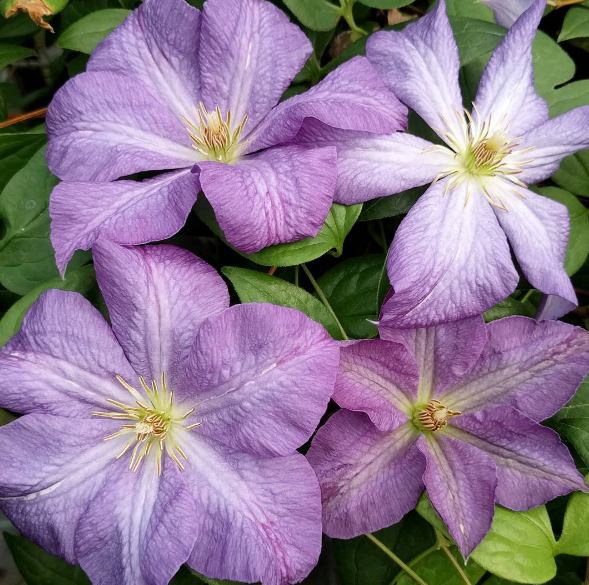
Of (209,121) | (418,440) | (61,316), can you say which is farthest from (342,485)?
(209,121)

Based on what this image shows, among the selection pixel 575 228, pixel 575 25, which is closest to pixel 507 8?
pixel 575 25

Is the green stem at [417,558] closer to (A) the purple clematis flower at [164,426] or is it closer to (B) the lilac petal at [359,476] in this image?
(B) the lilac petal at [359,476]

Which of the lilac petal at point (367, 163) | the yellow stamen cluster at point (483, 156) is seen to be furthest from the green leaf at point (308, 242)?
the yellow stamen cluster at point (483, 156)

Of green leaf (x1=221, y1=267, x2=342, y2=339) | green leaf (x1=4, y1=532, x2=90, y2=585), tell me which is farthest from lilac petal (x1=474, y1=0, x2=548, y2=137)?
green leaf (x1=4, y1=532, x2=90, y2=585)

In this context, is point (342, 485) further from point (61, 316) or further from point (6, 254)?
point (6, 254)

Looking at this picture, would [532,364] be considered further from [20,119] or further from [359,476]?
[20,119]

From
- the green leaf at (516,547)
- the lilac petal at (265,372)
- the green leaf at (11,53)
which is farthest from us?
the green leaf at (11,53)
